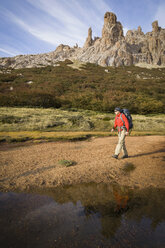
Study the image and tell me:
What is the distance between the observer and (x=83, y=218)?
111 inches

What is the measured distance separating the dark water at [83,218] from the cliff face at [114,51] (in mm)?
110567

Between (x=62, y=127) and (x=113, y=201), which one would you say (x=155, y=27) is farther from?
(x=113, y=201)

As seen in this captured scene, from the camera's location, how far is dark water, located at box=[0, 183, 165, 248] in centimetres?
232

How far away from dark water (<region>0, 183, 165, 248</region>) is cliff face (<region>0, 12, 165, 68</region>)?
11057cm

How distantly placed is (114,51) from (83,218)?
423ft

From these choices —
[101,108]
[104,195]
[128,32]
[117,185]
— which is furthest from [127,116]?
[128,32]

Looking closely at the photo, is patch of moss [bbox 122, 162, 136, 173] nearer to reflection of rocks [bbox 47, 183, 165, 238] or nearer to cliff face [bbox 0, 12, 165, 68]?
reflection of rocks [bbox 47, 183, 165, 238]

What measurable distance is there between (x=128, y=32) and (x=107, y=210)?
21903 cm

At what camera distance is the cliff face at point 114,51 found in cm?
11053

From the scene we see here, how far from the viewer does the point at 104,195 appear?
3684 millimetres

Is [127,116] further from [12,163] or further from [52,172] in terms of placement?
[12,163]

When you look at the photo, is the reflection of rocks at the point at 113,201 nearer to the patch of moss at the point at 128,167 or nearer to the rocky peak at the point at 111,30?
the patch of moss at the point at 128,167

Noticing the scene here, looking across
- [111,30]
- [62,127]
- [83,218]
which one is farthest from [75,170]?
[111,30]

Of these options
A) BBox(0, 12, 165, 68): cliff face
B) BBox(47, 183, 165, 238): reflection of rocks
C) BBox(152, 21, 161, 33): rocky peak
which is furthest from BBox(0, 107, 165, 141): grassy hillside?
BBox(152, 21, 161, 33): rocky peak
